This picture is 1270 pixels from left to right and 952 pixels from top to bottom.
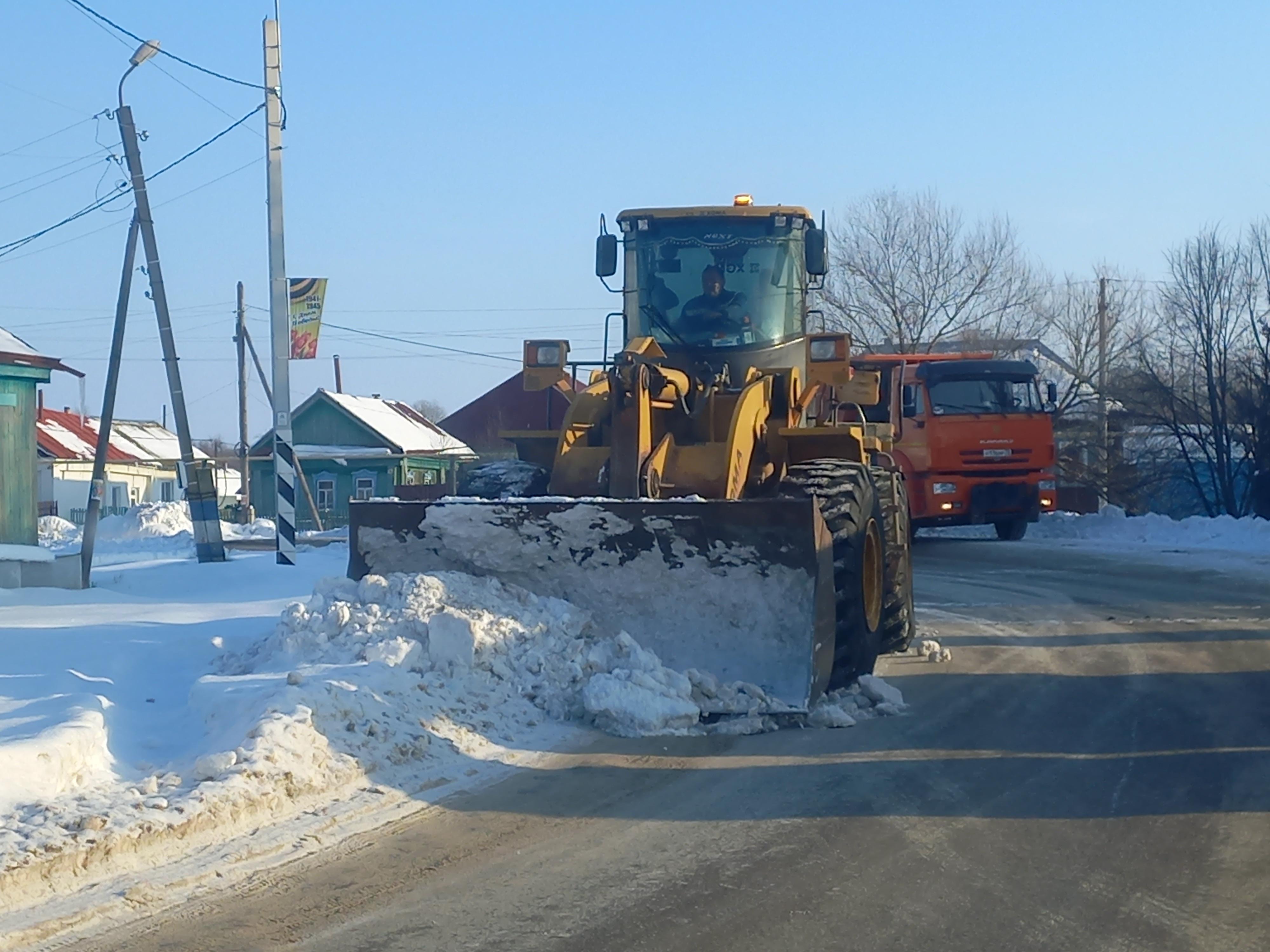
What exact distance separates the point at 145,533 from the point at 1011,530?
23294mm

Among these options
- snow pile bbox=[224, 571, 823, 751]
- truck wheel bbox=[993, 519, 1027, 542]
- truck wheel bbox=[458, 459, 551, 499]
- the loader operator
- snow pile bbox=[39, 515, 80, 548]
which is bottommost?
snow pile bbox=[39, 515, 80, 548]

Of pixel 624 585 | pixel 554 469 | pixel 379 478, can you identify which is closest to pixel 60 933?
pixel 624 585

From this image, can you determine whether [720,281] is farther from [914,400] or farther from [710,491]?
[914,400]

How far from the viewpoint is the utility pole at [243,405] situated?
34125mm

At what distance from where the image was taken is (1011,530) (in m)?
23.5

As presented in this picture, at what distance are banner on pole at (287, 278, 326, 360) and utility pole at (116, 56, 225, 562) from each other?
1.94m

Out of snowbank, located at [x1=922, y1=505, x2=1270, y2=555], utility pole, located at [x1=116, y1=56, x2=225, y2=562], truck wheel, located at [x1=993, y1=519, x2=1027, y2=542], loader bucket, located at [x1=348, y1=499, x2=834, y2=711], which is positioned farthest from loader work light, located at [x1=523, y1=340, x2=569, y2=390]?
truck wheel, located at [x1=993, y1=519, x2=1027, y2=542]

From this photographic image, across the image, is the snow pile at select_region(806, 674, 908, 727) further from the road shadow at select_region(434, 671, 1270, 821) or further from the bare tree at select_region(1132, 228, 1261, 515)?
the bare tree at select_region(1132, 228, 1261, 515)

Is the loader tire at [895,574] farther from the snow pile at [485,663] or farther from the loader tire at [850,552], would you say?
the snow pile at [485,663]

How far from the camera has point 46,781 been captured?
5.59 metres

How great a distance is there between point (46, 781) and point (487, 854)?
1.97 metres

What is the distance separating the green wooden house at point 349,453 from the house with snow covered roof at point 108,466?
4235 mm

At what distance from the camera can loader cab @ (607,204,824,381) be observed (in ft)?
33.4

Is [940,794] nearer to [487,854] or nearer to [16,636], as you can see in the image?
[487,854]
